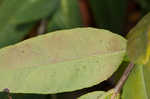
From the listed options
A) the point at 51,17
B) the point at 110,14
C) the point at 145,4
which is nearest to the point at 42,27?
the point at 51,17

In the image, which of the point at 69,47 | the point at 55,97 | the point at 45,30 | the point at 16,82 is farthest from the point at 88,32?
the point at 45,30

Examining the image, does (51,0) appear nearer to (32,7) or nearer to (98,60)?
(32,7)

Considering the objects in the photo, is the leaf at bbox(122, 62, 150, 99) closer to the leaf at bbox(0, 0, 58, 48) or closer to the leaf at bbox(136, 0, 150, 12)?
the leaf at bbox(0, 0, 58, 48)

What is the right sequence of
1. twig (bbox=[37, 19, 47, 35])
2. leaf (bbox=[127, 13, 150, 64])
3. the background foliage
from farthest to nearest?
twig (bbox=[37, 19, 47, 35])
the background foliage
leaf (bbox=[127, 13, 150, 64])

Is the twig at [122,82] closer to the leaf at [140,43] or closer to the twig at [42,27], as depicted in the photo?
the leaf at [140,43]

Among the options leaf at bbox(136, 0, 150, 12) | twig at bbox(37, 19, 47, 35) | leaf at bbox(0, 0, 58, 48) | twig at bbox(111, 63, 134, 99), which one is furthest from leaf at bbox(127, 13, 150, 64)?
leaf at bbox(136, 0, 150, 12)

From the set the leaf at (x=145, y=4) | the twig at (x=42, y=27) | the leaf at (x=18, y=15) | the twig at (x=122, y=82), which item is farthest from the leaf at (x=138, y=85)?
the leaf at (x=145, y=4)
